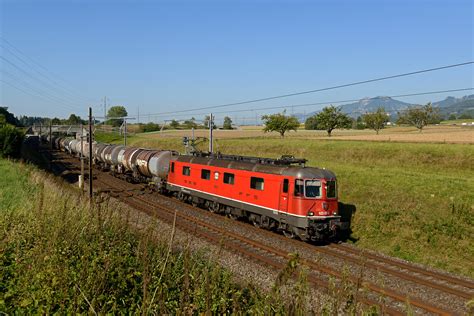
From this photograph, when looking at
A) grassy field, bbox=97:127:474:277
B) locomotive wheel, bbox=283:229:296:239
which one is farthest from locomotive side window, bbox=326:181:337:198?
grassy field, bbox=97:127:474:277

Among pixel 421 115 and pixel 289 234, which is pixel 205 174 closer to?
pixel 289 234

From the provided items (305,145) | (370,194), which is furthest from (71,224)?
(305,145)

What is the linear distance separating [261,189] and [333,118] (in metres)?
49.4

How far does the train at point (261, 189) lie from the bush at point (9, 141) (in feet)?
73.1

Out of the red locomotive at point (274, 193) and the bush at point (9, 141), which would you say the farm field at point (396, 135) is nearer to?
the red locomotive at point (274, 193)

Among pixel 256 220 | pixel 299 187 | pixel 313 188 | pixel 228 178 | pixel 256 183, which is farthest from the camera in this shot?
pixel 228 178

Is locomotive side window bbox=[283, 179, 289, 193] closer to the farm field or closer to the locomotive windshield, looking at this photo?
the locomotive windshield

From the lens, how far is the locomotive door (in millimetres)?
17961

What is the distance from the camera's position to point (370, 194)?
931 inches

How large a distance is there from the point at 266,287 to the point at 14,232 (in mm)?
7326

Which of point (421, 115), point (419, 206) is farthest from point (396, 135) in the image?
point (419, 206)

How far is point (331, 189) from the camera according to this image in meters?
18.2

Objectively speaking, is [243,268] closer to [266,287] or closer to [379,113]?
[266,287]

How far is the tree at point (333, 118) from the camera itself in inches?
2579
